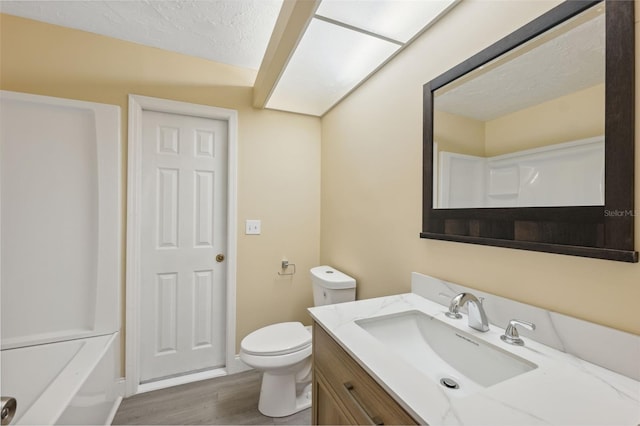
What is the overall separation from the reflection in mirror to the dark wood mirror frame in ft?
0.06

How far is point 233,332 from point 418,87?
207 centimetres

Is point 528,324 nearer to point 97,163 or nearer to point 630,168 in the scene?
point 630,168

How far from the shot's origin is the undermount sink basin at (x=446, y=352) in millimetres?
800

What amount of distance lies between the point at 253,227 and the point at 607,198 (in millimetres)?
1942

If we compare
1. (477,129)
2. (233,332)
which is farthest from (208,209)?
(477,129)

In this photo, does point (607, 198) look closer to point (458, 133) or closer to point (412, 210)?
point (458, 133)

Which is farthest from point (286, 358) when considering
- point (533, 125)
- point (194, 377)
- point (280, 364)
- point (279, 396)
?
point (533, 125)

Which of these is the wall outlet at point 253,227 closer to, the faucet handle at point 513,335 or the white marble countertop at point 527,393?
the white marble countertop at point 527,393

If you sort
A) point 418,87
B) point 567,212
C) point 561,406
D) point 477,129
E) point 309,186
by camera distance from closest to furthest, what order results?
point 561,406 < point 567,212 < point 477,129 < point 418,87 < point 309,186

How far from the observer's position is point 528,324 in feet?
2.57

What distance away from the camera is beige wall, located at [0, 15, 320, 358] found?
1631 mm

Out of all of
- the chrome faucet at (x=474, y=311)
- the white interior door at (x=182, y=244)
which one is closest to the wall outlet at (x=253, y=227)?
the white interior door at (x=182, y=244)

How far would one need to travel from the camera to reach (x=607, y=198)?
2.27 ft

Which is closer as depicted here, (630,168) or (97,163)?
(630,168)
